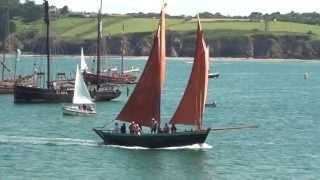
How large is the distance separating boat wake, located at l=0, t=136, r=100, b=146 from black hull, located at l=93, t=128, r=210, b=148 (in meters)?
3.99

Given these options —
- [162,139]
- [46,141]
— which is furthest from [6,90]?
[162,139]

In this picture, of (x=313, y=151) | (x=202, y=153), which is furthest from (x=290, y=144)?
(x=202, y=153)

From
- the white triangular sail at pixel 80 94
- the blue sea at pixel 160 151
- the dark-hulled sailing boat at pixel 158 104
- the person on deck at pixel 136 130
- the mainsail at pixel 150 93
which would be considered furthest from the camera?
the white triangular sail at pixel 80 94

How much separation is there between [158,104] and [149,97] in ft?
3.52

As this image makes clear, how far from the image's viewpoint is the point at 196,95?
300ft

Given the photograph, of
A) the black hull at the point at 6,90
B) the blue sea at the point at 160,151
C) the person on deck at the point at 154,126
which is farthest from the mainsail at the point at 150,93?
the black hull at the point at 6,90

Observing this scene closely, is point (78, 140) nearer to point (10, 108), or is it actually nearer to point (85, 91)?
point (85, 91)

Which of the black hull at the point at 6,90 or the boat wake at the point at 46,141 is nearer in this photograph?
the boat wake at the point at 46,141

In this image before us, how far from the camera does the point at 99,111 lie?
133125 millimetres

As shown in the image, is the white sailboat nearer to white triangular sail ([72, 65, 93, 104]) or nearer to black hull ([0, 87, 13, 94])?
white triangular sail ([72, 65, 93, 104])

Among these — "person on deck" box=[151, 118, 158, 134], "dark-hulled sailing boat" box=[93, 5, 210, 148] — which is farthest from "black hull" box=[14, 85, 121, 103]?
"person on deck" box=[151, 118, 158, 134]

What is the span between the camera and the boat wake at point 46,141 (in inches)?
3780

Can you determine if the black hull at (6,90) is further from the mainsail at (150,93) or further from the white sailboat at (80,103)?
the mainsail at (150,93)

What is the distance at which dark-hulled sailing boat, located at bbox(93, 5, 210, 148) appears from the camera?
8986cm
